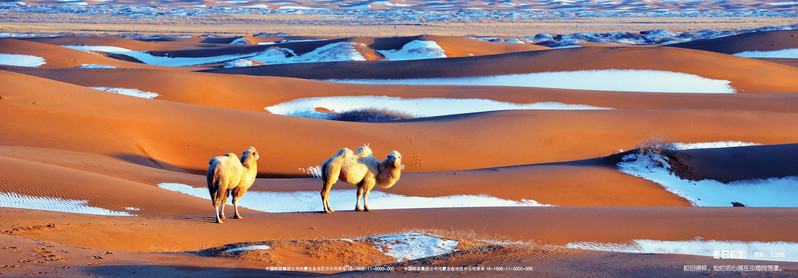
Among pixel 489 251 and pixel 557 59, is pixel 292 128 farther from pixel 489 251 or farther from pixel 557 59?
pixel 557 59

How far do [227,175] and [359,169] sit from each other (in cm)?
194

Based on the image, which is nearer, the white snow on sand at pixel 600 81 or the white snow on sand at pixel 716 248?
the white snow on sand at pixel 716 248

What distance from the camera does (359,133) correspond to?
21.6m

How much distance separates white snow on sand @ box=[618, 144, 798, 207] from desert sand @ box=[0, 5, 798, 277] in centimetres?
6

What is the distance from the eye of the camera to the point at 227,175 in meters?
9.31

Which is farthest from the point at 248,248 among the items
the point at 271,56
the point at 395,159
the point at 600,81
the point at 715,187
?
the point at 271,56

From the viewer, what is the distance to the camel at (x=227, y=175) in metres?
9.24

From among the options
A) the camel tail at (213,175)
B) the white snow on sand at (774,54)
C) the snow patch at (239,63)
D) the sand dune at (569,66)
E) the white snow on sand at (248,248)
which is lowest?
the snow patch at (239,63)

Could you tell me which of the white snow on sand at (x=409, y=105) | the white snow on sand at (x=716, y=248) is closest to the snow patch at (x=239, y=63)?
the white snow on sand at (x=409, y=105)

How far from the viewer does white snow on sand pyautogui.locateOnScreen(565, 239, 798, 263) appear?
1045 cm

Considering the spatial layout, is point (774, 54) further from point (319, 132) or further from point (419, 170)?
point (319, 132)

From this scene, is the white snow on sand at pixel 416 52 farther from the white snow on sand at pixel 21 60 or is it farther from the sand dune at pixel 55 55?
the white snow on sand at pixel 21 60

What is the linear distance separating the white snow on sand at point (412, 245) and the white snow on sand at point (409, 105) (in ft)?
66.2

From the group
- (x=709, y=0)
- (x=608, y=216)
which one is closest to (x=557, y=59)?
(x=608, y=216)
